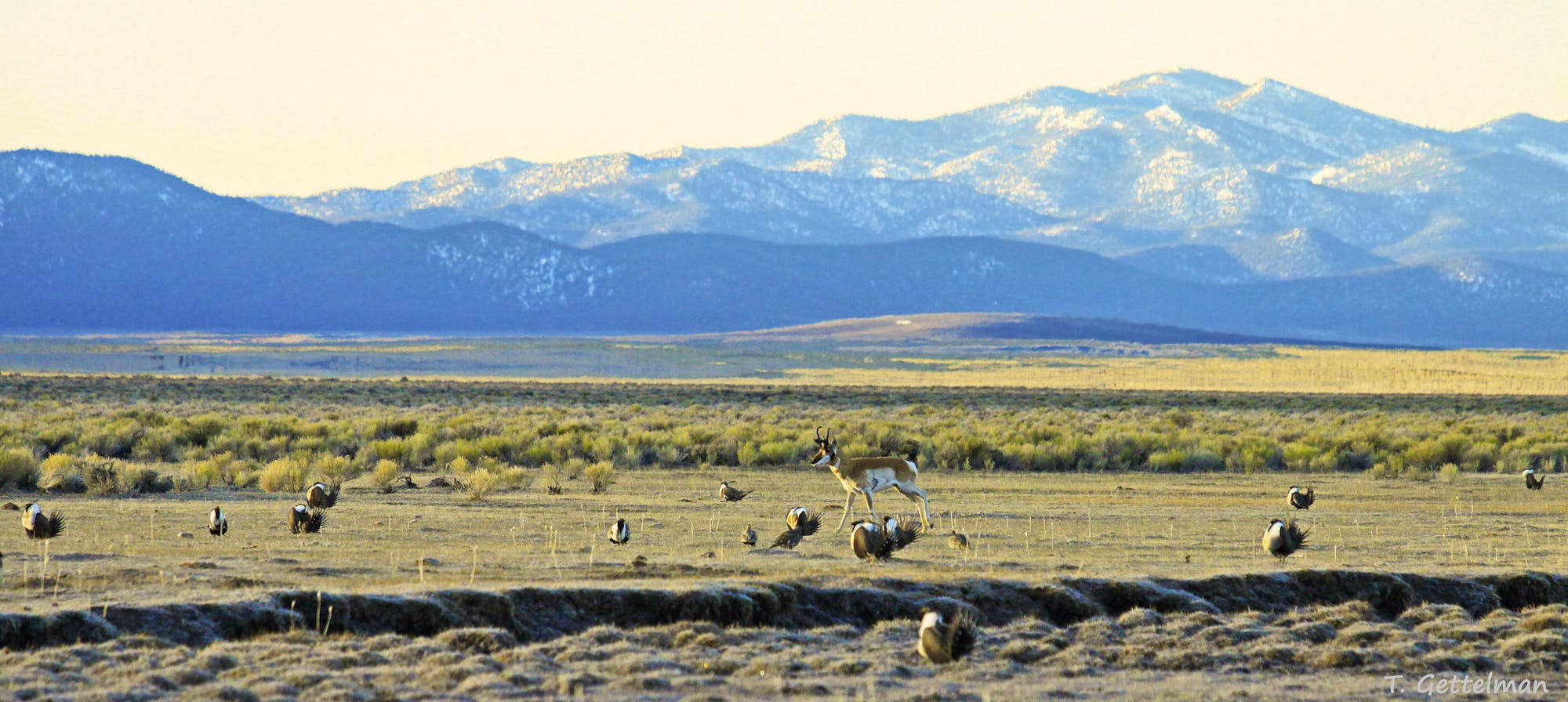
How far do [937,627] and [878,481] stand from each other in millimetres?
6533

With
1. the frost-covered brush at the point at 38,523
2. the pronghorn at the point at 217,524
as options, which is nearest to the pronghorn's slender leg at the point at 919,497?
the pronghorn at the point at 217,524

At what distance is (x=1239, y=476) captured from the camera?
29469 millimetres

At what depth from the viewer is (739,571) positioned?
48.2 feet

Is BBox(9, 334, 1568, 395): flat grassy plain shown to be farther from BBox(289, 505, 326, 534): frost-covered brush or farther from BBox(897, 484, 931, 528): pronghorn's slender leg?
BBox(289, 505, 326, 534): frost-covered brush

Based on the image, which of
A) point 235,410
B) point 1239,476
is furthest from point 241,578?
point 235,410

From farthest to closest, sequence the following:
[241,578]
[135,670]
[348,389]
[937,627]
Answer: [348,389], [241,578], [937,627], [135,670]

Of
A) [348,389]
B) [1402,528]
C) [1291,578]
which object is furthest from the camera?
[348,389]

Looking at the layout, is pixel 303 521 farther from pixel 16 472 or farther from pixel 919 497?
pixel 16 472

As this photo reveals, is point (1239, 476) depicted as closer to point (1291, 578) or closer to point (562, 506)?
point (562, 506)

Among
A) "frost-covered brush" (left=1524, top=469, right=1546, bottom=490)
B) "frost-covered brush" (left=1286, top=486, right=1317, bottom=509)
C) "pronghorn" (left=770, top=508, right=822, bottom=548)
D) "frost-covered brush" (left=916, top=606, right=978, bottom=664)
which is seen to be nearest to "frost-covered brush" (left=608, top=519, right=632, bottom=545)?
"pronghorn" (left=770, top=508, right=822, bottom=548)

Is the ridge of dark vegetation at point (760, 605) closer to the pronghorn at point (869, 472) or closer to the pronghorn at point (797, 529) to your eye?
the pronghorn at point (797, 529)
